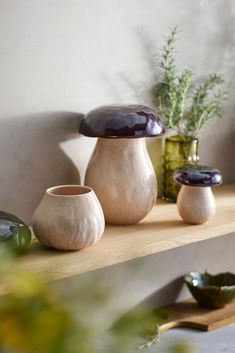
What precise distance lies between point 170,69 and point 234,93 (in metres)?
0.22

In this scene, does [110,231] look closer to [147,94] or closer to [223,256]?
[147,94]

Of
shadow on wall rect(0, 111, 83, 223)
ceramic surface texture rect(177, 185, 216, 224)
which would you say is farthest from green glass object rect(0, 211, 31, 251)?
ceramic surface texture rect(177, 185, 216, 224)

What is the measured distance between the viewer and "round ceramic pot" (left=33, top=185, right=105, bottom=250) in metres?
0.85

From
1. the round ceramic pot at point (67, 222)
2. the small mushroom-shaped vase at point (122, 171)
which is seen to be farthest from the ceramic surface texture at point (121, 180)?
the round ceramic pot at point (67, 222)

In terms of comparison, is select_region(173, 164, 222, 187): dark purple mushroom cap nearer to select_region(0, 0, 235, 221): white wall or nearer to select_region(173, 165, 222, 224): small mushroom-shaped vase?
select_region(173, 165, 222, 224): small mushroom-shaped vase

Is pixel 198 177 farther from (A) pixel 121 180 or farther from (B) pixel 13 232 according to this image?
(B) pixel 13 232

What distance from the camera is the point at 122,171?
3.18 feet

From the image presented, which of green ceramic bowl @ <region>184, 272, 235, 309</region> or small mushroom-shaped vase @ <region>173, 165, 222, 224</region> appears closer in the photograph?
small mushroom-shaped vase @ <region>173, 165, 222, 224</region>

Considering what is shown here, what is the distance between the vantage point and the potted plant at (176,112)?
110 centimetres

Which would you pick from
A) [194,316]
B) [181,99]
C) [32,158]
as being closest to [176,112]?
[181,99]

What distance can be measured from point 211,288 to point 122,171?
0.37 meters

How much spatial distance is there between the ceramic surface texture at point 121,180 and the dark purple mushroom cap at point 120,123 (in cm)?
4

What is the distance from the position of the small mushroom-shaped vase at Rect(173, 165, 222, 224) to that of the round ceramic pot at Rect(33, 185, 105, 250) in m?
0.18

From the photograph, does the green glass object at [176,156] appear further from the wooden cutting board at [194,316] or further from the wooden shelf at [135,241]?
the wooden cutting board at [194,316]
